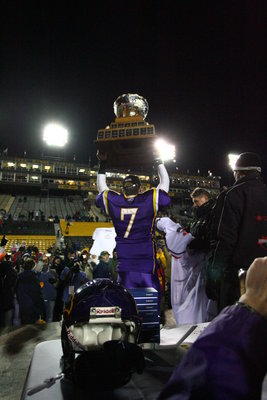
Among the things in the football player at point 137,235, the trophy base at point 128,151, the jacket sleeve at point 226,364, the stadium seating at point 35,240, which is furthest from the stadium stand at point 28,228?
the jacket sleeve at point 226,364

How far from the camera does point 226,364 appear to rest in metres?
0.56

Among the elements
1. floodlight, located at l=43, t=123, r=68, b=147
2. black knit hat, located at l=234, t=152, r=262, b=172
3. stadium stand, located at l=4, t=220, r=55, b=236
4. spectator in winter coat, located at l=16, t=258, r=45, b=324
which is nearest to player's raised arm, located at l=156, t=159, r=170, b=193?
black knit hat, located at l=234, t=152, r=262, b=172

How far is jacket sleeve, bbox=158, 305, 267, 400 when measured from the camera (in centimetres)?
→ 54

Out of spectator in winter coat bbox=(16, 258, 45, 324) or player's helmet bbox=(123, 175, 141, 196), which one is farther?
spectator in winter coat bbox=(16, 258, 45, 324)

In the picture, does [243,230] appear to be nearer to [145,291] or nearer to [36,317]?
[145,291]

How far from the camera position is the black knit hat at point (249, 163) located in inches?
106

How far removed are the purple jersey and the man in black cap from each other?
99 cm

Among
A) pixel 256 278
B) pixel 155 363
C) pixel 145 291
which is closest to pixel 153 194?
pixel 145 291

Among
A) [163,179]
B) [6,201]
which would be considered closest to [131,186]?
[163,179]

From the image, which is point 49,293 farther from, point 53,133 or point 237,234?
point 53,133

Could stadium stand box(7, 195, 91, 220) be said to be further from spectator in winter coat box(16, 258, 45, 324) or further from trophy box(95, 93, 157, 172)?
trophy box(95, 93, 157, 172)

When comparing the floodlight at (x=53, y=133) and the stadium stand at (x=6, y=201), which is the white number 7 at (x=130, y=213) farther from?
the stadium stand at (x=6, y=201)

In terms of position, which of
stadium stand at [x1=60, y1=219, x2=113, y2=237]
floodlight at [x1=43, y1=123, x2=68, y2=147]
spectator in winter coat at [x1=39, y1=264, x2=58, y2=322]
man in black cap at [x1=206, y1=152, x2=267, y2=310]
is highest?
floodlight at [x1=43, y1=123, x2=68, y2=147]

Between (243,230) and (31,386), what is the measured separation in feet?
6.89
